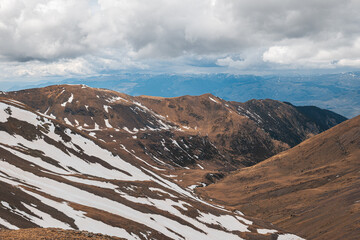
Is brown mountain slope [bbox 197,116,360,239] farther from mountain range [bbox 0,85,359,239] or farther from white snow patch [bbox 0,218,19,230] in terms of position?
white snow patch [bbox 0,218,19,230]

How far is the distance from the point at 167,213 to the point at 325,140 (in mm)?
137869

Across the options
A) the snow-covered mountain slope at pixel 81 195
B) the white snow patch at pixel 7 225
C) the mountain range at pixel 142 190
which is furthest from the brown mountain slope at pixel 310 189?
the white snow patch at pixel 7 225

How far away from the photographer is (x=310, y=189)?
114 metres

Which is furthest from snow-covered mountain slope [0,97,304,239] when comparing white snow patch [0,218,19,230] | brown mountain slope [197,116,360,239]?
brown mountain slope [197,116,360,239]

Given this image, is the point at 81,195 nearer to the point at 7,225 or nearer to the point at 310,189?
the point at 7,225

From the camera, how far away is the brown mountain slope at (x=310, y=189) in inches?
2943

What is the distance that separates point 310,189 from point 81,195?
326 feet

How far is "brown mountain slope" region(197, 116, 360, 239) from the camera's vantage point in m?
74.8

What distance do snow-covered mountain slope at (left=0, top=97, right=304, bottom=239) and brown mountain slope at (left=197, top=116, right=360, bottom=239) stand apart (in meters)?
13.9

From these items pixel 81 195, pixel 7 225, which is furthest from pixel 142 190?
pixel 7 225

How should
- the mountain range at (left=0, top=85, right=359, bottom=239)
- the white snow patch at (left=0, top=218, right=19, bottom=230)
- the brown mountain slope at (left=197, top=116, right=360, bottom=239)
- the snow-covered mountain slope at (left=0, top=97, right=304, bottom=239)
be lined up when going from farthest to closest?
the brown mountain slope at (left=197, top=116, right=360, bottom=239) < the mountain range at (left=0, top=85, right=359, bottom=239) < the snow-covered mountain slope at (left=0, top=97, right=304, bottom=239) < the white snow patch at (left=0, top=218, right=19, bottom=230)

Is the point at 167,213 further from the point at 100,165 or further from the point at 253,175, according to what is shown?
the point at 253,175

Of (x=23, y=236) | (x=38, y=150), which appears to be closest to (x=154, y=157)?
(x=38, y=150)

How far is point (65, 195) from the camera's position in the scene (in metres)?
49.9
